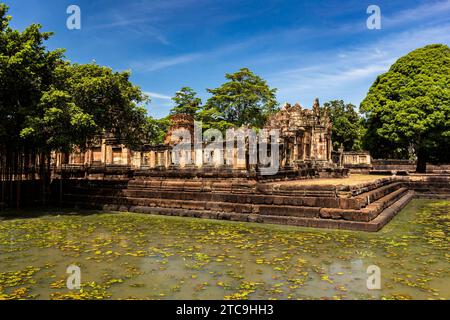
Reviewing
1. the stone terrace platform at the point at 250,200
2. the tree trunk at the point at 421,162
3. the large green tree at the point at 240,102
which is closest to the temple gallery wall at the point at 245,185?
the stone terrace platform at the point at 250,200

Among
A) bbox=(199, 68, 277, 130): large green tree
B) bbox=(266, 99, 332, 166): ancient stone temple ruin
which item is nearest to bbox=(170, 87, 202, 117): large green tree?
bbox=(199, 68, 277, 130): large green tree

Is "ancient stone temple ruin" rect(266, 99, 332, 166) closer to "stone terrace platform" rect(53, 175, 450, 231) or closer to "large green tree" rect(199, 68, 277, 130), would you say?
Result: "stone terrace platform" rect(53, 175, 450, 231)

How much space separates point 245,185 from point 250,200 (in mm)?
872

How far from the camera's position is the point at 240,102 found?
141 ft

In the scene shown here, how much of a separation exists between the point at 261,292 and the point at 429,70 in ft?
96.2

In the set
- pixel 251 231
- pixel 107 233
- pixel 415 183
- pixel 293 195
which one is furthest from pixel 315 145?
pixel 107 233

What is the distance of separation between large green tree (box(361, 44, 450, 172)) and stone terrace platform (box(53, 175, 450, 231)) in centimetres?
1111

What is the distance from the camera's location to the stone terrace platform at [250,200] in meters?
9.49

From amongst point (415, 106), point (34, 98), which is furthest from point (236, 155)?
point (415, 106)

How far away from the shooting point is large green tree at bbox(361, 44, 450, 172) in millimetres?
24750

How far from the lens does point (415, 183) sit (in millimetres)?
19688
